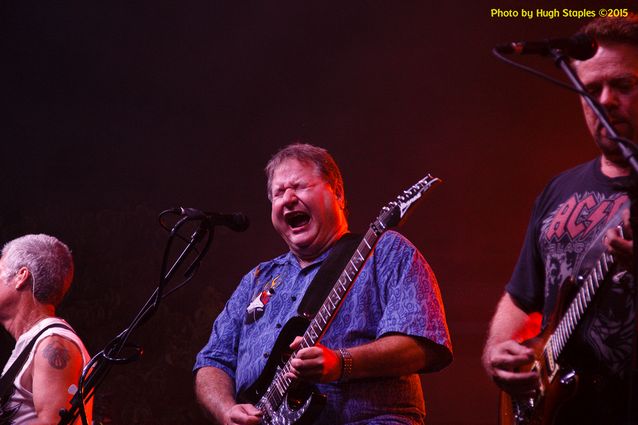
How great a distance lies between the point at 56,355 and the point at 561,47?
303 cm

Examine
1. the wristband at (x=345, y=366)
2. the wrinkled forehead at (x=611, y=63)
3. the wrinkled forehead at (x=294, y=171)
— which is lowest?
the wristband at (x=345, y=366)

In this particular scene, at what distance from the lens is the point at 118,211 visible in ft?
21.9

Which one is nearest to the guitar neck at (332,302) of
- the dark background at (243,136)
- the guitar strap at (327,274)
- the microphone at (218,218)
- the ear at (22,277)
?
the guitar strap at (327,274)

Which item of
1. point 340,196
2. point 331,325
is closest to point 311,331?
point 331,325

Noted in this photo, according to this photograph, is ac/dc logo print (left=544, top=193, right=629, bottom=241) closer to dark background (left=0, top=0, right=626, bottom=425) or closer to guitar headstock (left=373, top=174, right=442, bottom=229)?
guitar headstock (left=373, top=174, right=442, bottom=229)

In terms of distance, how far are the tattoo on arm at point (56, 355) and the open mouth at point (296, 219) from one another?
1.44 m

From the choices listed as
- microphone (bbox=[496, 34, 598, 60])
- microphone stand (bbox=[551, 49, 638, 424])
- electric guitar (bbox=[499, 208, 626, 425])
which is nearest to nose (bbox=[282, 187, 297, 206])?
electric guitar (bbox=[499, 208, 626, 425])

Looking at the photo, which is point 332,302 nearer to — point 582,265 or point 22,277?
point 582,265

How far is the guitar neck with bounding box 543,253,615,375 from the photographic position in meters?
2.02

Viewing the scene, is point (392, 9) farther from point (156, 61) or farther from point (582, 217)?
point (582, 217)

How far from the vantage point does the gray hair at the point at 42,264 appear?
14.0 ft

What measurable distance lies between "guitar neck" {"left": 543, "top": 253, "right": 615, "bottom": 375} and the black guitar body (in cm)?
104

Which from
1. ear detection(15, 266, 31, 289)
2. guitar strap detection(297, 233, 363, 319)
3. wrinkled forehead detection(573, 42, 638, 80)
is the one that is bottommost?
ear detection(15, 266, 31, 289)

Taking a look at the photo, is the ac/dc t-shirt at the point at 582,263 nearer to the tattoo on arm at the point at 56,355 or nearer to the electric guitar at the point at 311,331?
the electric guitar at the point at 311,331
